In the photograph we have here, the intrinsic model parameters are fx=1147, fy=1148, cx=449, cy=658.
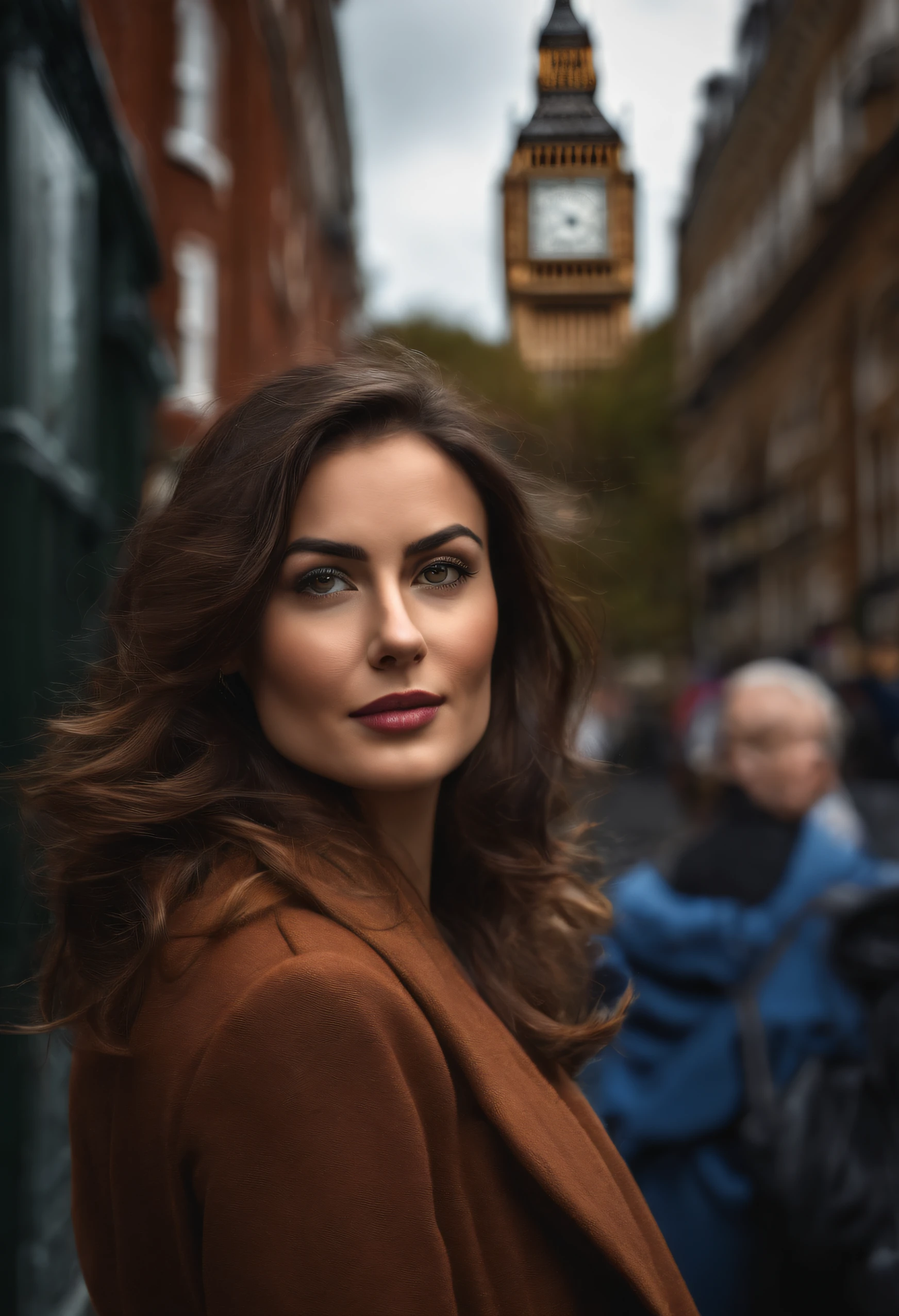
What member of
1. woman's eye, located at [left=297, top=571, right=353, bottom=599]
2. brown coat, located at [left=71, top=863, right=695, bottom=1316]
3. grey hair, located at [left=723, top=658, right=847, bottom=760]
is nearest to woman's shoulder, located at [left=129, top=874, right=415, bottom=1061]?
brown coat, located at [left=71, top=863, right=695, bottom=1316]

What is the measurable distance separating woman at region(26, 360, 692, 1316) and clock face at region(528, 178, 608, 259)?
0.23m

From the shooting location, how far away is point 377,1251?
1.07m

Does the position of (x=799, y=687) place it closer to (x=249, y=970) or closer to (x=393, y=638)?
(x=393, y=638)

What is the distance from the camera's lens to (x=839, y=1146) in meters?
2.52

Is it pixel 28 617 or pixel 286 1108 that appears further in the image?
pixel 28 617

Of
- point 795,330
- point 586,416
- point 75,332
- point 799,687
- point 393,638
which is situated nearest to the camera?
point 393,638

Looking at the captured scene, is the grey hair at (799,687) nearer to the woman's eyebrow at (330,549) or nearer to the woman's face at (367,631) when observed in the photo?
the woman's face at (367,631)

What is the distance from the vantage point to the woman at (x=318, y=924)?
1.09 meters

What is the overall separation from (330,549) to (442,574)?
6.2 inches

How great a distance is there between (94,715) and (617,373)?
2.87 ft

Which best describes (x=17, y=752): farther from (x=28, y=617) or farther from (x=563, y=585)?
(x=563, y=585)

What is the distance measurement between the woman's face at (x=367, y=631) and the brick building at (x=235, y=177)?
13.4 inches

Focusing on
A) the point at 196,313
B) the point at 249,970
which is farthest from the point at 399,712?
the point at 196,313

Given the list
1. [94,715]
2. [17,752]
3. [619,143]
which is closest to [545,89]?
[619,143]
